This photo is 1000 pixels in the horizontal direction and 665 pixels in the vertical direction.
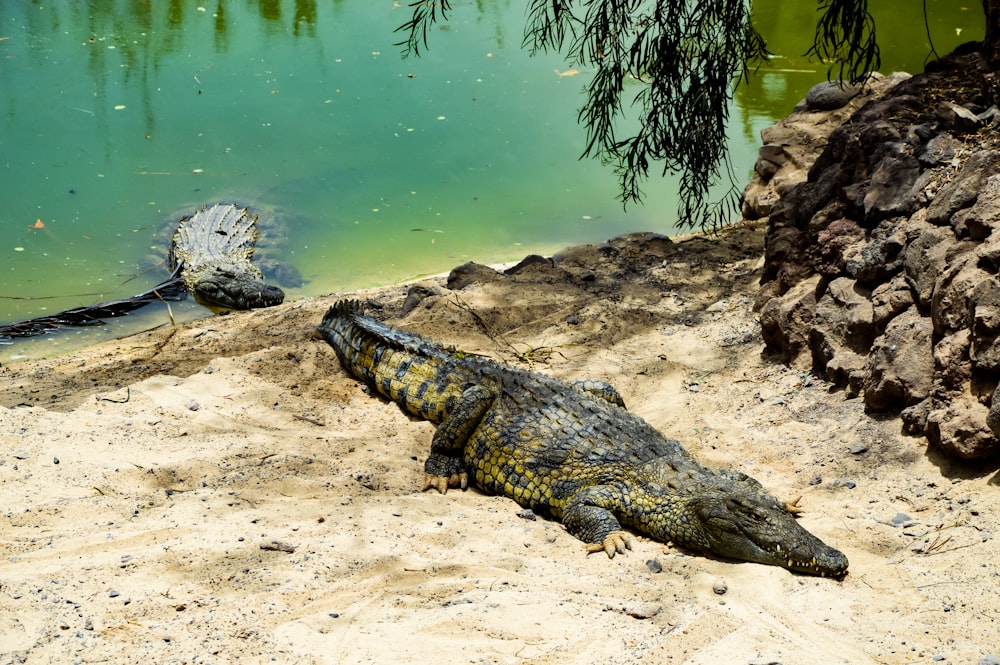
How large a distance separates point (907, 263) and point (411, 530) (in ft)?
11.0

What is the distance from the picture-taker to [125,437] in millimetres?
5672

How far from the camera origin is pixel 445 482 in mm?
5617

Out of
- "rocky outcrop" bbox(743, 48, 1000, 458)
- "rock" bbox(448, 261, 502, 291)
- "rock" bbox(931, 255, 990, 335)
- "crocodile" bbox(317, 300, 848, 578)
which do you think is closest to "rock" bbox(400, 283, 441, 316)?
"rock" bbox(448, 261, 502, 291)

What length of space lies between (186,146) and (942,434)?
10577 mm

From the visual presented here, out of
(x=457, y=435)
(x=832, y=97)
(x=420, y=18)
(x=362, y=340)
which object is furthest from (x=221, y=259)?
(x=832, y=97)

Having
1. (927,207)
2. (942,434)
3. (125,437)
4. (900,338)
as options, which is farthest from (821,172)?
(125,437)

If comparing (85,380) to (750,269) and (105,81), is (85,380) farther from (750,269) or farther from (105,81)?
(105,81)

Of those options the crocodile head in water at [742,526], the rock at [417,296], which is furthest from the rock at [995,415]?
the rock at [417,296]

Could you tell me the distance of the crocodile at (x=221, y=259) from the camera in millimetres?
9961

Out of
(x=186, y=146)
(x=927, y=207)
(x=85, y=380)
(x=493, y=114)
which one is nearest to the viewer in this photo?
(x=927, y=207)

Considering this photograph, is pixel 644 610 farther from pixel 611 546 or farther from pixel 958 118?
pixel 958 118

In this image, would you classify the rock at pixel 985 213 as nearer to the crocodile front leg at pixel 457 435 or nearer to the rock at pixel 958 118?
the rock at pixel 958 118

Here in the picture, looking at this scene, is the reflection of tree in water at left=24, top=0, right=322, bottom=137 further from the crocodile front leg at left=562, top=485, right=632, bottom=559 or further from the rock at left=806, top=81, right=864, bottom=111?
the crocodile front leg at left=562, top=485, right=632, bottom=559

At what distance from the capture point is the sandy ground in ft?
12.5
